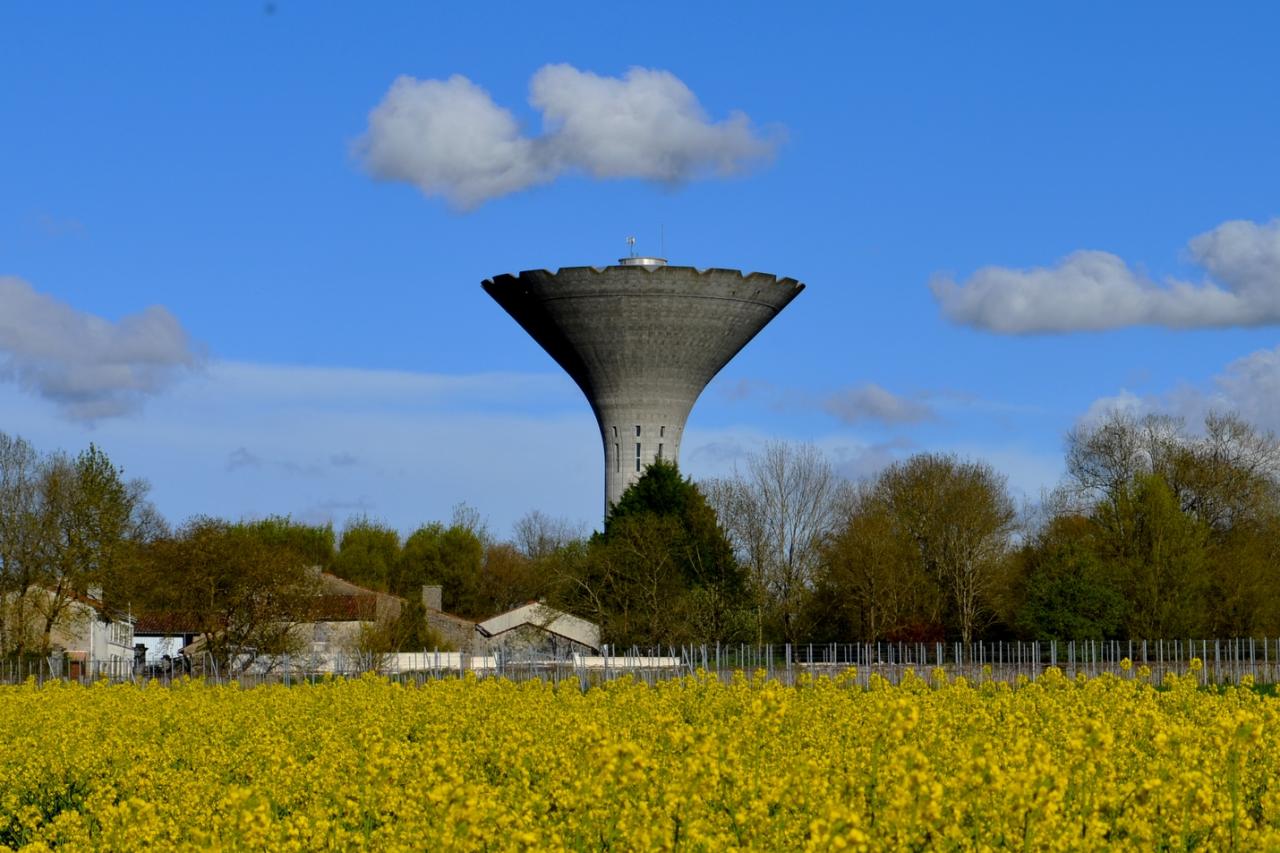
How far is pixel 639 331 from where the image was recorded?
76.8 meters

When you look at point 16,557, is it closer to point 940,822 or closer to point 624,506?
point 624,506

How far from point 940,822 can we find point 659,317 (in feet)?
223

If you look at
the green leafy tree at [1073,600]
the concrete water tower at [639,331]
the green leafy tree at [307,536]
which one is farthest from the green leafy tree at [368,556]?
the green leafy tree at [1073,600]

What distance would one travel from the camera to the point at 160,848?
10.7 metres

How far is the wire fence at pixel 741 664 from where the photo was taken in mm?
47875

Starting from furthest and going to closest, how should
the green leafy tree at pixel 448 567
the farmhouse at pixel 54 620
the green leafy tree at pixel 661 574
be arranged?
1. the green leafy tree at pixel 448 567
2. the green leafy tree at pixel 661 574
3. the farmhouse at pixel 54 620

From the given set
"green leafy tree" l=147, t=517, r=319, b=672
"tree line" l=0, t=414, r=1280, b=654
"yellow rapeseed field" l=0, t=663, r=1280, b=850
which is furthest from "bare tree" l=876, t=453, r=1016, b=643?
"yellow rapeseed field" l=0, t=663, r=1280, b=850

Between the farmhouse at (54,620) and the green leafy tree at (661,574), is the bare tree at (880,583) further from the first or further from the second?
the farmhouse at (54,620)

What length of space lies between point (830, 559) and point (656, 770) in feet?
205

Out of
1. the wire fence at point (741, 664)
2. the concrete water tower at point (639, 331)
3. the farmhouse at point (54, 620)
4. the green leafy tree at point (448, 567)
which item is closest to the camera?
the wire fence at point (741, 664)

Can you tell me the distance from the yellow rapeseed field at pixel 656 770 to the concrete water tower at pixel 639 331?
172ft

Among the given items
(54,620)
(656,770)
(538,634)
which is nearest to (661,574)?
(538,634)

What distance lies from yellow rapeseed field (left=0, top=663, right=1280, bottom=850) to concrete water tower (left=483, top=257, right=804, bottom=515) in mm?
52537

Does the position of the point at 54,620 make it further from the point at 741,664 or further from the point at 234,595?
the point at 741,664
